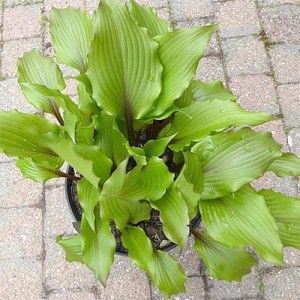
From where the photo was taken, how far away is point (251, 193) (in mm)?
1312

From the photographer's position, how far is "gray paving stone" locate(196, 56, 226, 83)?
2080 mm

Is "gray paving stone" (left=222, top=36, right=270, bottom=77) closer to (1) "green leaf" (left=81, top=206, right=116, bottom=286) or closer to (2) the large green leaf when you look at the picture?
(2) the large green leaf

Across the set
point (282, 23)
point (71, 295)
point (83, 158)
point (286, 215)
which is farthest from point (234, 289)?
point (282, 23)

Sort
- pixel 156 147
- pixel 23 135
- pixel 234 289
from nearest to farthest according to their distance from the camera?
pixel 23 135, pixel 156 147, pixel 234 289

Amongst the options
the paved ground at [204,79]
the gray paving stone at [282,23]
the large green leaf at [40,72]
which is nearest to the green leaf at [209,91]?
the large green leaf at [40,72]

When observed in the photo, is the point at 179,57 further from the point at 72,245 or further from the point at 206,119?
the point at 72,245

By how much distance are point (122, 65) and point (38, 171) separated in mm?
385

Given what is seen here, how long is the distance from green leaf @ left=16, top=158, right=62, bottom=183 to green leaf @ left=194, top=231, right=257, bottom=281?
0.46m

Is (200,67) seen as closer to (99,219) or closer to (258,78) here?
(258,78)

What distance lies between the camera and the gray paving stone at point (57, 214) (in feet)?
6.09

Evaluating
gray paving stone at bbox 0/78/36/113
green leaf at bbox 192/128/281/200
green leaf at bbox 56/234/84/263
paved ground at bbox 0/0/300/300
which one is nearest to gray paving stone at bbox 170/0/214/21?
paved ground at bbox 0/0/300/300

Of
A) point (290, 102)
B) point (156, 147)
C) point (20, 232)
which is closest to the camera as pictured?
point (156, 147)

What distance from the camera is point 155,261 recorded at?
140 centimetres

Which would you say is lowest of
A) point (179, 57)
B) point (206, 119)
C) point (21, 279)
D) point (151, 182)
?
point (21, 279)
